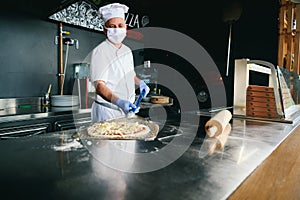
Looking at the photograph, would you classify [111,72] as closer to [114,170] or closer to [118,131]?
[118,131]

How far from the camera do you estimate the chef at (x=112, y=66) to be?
1697 mm

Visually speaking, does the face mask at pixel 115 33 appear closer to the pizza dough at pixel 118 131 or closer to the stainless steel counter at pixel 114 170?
the pizza dough at pixel 118 131

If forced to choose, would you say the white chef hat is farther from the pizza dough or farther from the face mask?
the pizza dough

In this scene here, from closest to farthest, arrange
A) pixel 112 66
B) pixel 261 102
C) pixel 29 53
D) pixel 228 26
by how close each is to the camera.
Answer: pixel 261 102
pixel 112 66
pixel 29 53
pixel 228 26

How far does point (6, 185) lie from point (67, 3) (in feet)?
7.15

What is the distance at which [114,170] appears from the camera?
0.60 m

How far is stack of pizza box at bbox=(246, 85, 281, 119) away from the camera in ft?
4.89

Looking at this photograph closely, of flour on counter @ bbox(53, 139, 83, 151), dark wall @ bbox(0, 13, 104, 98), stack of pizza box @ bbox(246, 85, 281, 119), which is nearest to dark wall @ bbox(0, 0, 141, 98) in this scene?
dark wall @ bbox(0, 13, 104, 98)

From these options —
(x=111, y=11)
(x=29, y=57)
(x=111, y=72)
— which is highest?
(x=111, y=11)

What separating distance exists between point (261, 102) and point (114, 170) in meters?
1.32

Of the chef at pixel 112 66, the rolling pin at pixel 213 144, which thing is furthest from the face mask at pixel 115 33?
the rolling pin at pixel 213 144

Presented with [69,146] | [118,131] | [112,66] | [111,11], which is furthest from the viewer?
[112,66]

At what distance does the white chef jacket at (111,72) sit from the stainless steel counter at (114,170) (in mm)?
827

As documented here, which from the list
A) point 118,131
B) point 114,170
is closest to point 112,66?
point 118,131
